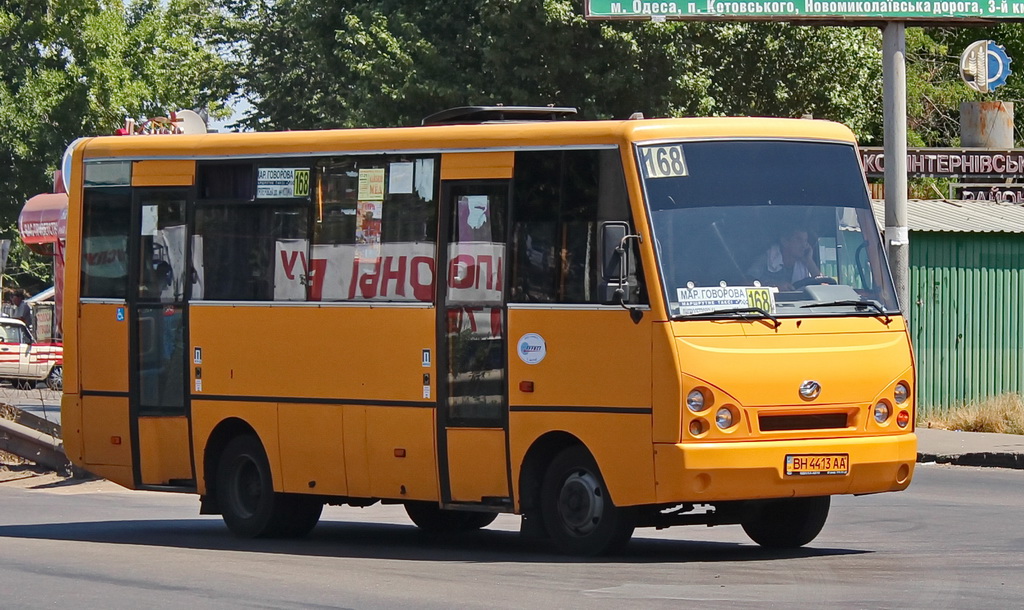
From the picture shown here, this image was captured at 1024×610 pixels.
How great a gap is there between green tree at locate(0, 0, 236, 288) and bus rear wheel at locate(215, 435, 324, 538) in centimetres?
3623

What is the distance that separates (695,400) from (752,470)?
0.56 metres

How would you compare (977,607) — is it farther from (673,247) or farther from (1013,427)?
(1013,427)

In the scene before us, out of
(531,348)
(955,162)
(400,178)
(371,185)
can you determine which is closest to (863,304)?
(531,348)

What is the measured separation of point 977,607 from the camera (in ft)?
30.1

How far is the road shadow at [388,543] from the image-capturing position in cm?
1204

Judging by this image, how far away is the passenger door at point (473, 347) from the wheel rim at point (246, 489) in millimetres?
2119

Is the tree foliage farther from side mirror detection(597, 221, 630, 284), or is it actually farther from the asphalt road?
side mirror detection(597, 221, 630, 284)

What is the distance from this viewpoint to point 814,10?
22.9 m

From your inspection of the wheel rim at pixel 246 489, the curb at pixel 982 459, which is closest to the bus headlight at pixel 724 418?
the wheel rim at pixel 246 489

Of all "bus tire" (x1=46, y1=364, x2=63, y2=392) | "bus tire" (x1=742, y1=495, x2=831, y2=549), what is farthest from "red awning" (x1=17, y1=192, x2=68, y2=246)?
"bus tire" (x1=742, y1=495, x2=831, y2=549)

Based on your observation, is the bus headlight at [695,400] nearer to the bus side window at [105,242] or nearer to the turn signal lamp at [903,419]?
the turn signal lamp at [903,419]

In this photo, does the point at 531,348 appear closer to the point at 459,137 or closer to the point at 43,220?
the point at 459,137

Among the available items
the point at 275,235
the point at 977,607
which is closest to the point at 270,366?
the point at 275,235

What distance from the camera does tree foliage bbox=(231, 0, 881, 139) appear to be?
32.5 meters
